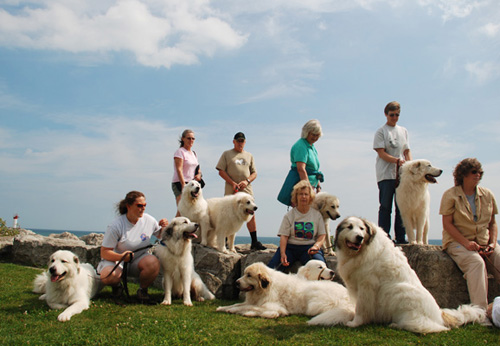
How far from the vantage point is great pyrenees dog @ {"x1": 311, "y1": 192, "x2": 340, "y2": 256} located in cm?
702

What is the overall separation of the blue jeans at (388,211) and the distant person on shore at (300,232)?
119cm

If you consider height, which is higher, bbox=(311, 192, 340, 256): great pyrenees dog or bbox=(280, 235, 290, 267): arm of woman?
bbox=(311, 192, 340, 256): great pyrenees dog

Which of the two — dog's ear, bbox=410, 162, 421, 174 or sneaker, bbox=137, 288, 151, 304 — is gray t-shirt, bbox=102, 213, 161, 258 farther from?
dog's ear, bbox=410, 162, 421, 174

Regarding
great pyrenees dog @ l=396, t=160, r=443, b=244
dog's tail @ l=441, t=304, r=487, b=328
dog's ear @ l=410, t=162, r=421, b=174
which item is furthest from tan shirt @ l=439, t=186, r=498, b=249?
dog's tail @ l=441, t=304, r=487, b=328

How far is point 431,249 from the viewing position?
6043 mm

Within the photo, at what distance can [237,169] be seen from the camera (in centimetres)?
834

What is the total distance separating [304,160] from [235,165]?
1.80 meters

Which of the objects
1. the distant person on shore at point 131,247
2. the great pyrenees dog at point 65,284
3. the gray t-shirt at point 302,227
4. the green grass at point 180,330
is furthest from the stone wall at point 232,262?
the great pyrenees dog at point 65,284

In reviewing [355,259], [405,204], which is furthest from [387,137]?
[355,259]

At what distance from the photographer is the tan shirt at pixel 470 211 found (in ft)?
18.3

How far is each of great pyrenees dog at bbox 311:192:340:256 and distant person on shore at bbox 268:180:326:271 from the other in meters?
0.43

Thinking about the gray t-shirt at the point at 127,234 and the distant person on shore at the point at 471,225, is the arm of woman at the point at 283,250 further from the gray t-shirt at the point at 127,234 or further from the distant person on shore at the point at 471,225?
the distant person on shore at the point at 471,225

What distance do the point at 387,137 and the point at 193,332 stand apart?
4940 mm

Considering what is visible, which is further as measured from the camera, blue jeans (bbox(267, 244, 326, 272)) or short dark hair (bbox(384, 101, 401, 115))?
short dark hair (bbox(384, 101, 401, 115))
